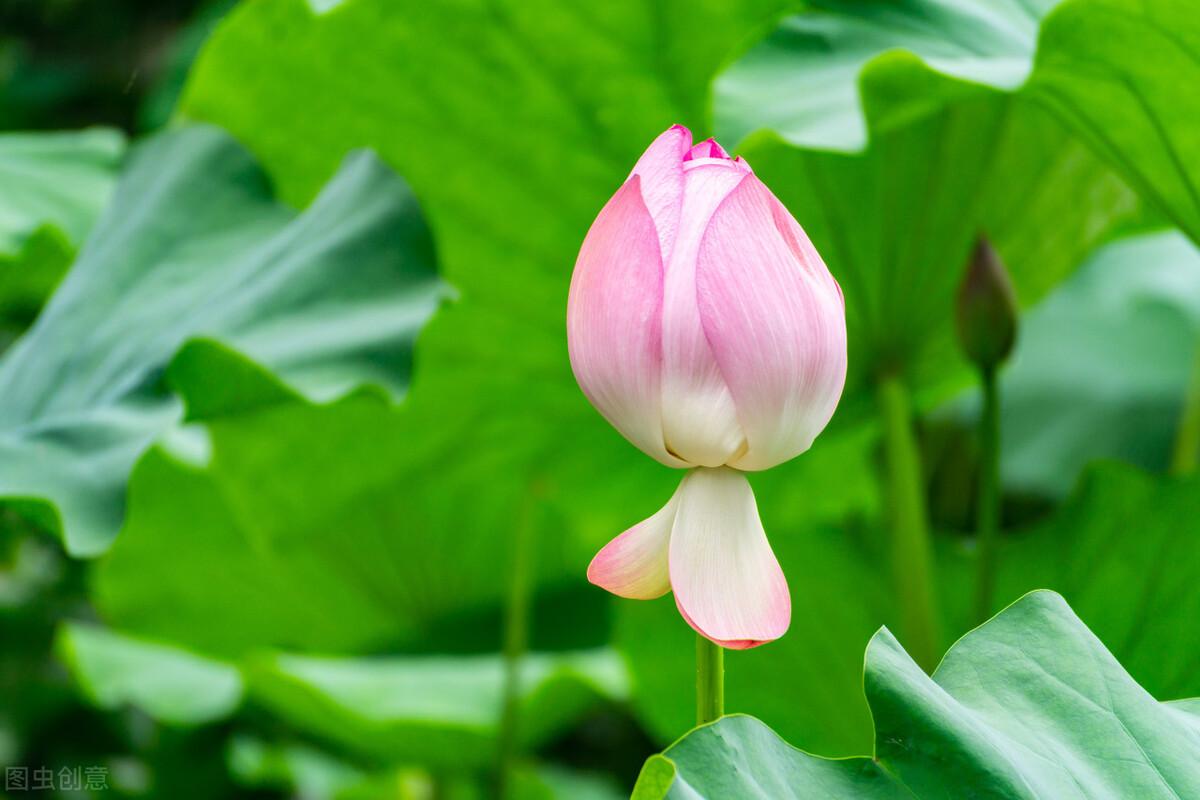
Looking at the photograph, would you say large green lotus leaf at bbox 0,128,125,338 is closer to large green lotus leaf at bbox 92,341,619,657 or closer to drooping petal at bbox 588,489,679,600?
large green lotus leaf at bbox 92,341,619,657

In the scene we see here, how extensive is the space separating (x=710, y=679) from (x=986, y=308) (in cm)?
35

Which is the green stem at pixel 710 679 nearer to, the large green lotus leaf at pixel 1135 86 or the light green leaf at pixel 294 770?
the large green lotus leaf at pixel 1135 86

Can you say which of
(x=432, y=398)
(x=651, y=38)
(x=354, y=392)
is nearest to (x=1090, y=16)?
(x=651, y=38)

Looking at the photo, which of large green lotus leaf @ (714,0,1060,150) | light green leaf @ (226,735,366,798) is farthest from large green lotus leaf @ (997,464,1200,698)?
light green leaf @ (226,735,366,798)

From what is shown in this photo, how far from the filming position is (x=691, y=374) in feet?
1.11

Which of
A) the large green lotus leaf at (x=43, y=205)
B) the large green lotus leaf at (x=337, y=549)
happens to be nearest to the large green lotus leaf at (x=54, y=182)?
the large green lotus leaf at (x=43, y=205)

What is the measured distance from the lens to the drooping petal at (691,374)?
34cm

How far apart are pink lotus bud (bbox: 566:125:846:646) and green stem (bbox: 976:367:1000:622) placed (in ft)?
1.07

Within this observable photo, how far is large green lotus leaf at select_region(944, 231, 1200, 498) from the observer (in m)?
1.51

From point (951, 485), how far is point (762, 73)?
1021mm

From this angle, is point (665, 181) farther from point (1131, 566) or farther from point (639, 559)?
point (1131, 566)

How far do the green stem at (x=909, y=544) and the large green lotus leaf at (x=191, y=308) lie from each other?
0.30 m

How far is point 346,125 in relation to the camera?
32.0 inches

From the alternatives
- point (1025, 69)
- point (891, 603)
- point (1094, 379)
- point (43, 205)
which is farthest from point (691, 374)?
point (1094, 379)
